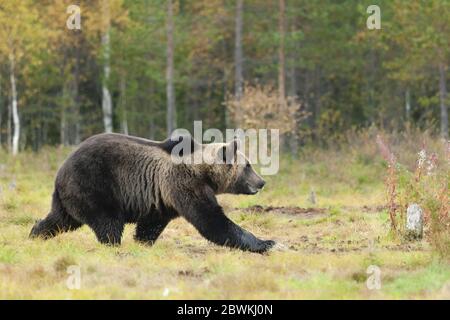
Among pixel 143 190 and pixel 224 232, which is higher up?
pixel 143 190

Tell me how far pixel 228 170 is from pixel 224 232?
3.52 feet

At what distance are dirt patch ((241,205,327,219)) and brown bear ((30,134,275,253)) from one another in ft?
14.3

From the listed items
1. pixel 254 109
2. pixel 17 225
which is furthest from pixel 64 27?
pixel 17 225

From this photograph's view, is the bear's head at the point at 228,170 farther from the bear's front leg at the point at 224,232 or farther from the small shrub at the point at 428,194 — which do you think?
the small shrub at the point at 428,194

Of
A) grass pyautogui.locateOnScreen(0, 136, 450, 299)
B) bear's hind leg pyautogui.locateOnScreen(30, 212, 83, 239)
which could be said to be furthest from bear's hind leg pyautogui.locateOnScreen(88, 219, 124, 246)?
bear's hind leg pyautogui.locateOnScreen(30, 212, 83, 239)

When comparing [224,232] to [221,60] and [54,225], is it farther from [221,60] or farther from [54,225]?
[221,60]

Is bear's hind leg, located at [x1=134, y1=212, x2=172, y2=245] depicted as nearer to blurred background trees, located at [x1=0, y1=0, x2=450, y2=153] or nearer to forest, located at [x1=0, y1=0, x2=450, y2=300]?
forest, located at [x1=0, y1=0, x2=450, y2=300]

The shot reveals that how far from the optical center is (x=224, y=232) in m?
10.2

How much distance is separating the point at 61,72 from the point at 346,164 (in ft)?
64.3

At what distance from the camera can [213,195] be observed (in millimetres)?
10609

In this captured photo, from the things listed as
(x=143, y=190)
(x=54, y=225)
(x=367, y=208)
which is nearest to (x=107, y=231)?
(x=143, y=190)

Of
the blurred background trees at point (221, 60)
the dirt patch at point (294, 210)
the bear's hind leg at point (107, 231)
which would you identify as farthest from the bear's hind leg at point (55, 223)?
the blurred background trees at point (221, 60)

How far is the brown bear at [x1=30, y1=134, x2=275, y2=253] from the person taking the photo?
1032 centimetres

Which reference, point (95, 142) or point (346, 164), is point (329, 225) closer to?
point (95, 142)
